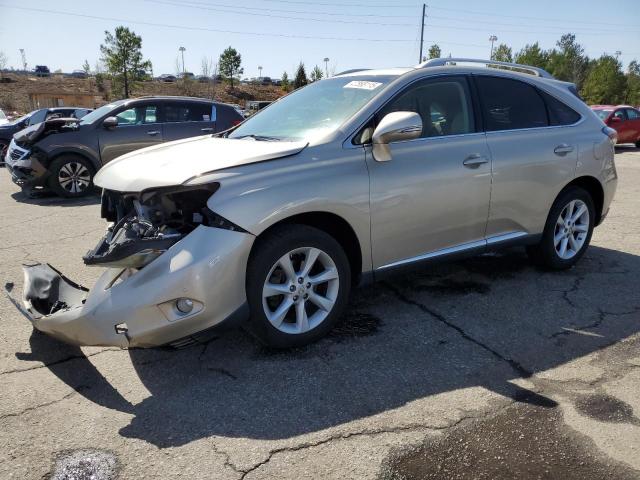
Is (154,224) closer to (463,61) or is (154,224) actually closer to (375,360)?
(375,360)

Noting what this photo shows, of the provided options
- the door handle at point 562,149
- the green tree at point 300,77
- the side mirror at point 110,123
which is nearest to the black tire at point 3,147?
the side mirror at point 110,123

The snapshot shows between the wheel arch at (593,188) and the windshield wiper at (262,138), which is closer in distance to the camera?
the windshield wiper at (262,138)

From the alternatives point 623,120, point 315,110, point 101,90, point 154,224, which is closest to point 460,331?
point 315,110

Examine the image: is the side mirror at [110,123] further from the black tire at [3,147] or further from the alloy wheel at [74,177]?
the black tire at [3,147]

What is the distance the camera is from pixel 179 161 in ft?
10.7

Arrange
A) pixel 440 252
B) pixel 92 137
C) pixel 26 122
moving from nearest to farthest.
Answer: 1. pixel 440 252
2. pixel 92 137
3. pixel 26 122

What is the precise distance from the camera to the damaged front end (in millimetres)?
2793

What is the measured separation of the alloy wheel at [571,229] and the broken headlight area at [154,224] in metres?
3.32

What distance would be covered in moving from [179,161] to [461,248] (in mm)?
2255

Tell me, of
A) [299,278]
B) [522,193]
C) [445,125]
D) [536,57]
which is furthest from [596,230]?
[536,57]

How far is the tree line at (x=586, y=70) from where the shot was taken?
54.5 m

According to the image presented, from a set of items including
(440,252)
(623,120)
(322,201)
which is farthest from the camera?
(623,120)

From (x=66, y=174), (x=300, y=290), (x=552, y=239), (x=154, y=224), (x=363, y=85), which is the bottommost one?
(x=552, y=239)

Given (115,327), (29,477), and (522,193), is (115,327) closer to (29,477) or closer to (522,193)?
(29,477)
